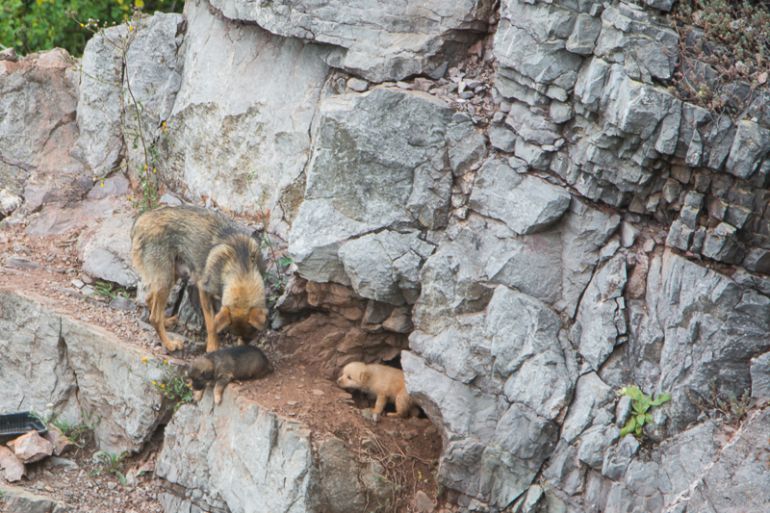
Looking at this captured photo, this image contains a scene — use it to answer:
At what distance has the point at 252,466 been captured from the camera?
390 inches

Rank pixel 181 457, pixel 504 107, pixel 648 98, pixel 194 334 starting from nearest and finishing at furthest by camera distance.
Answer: pixel 648 98
pixel 504 107
pixel 181 457
pixel 194 334

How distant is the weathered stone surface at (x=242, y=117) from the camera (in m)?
11.7

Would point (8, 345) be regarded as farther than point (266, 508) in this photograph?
Yes

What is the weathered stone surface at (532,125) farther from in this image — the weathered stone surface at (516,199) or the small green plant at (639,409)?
the small green plant at (639,409)

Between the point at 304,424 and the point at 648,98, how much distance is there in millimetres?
4531

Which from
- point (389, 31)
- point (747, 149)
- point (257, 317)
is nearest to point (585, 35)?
point (747, 149)

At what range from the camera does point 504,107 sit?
9.82 m

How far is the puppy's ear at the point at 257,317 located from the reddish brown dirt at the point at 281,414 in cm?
50

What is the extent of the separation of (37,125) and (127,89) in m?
1.56

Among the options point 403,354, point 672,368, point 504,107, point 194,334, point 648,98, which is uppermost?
point 648,98

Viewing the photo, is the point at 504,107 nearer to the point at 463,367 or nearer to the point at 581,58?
the point at 581,58

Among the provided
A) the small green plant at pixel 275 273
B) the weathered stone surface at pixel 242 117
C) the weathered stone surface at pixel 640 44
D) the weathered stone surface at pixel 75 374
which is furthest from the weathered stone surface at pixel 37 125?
the weathered stone surface at pixel 640 44

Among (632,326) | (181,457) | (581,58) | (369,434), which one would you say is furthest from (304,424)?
(581,58)

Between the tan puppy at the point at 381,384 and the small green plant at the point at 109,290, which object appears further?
the small green plant at the point at 109,290
